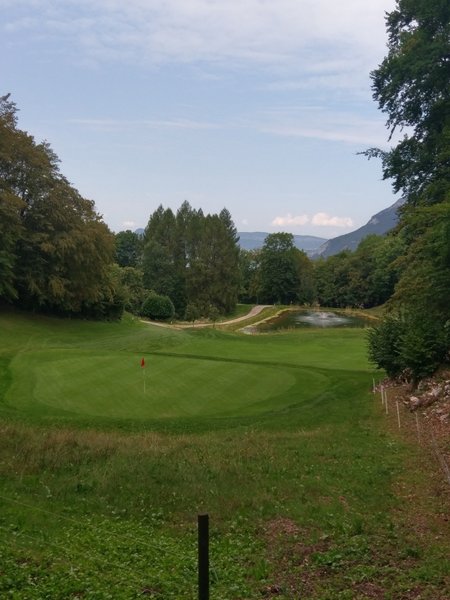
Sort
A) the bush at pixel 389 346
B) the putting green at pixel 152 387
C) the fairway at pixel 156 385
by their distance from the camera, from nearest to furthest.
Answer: the fairway at pixel 156 385
the putting green at pixel 152 387
the bush at pixel 389 346

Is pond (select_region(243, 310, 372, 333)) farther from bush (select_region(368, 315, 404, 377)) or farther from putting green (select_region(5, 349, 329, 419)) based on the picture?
putting green (select_region(5, 349, 329, 419))

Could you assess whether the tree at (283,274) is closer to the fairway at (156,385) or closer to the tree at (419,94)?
the fairway at (156,385)

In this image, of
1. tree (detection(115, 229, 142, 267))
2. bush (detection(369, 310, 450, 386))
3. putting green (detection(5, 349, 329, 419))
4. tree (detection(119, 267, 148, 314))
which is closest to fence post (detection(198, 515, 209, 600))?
putting green (detection(5, 349, 329, 419))

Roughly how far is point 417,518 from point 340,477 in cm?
251

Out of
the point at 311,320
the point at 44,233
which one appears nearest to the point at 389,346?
the point at 44,233

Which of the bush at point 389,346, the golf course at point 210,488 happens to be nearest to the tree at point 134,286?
the golf course at point 210,488

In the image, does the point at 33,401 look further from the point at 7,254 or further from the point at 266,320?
the point at 266,320

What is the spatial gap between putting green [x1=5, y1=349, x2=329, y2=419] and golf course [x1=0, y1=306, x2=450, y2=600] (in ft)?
0.32

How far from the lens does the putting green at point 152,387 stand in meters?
18.0

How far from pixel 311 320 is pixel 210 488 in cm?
7775

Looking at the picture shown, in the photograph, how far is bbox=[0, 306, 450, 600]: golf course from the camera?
7219 mm

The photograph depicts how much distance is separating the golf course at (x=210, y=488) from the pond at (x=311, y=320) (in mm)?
51497

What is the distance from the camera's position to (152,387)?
20.3 metres

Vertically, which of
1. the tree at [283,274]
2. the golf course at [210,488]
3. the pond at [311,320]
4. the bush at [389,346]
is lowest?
the pond at [311,320]
